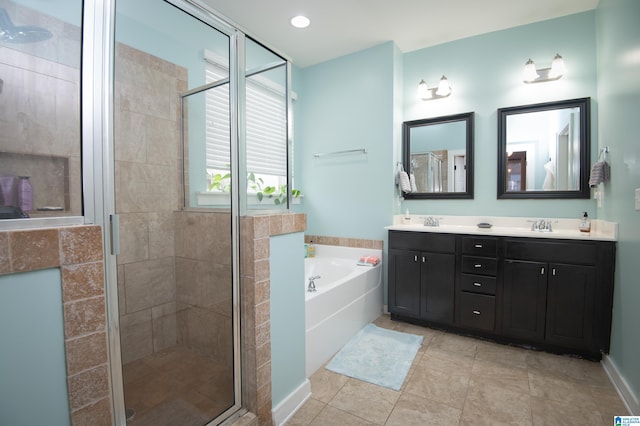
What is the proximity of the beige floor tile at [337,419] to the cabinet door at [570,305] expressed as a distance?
5.50ft

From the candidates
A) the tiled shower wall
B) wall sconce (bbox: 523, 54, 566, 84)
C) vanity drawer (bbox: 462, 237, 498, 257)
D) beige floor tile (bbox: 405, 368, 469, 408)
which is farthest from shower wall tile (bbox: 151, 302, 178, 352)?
wall sconce (bbox: 523, 54, 566, 84)

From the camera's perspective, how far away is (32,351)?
0.80 meters

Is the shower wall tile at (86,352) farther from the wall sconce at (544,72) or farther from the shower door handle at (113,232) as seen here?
the wall sconce at (544,72)

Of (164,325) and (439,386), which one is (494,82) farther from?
(164,325)

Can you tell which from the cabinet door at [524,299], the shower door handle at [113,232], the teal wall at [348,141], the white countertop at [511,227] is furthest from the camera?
the teal wall at [348,141]

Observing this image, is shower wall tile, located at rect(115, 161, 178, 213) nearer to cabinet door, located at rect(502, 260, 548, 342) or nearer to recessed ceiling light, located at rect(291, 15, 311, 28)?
recessed ceiling light, located at rect(291, 15, 311, 28)

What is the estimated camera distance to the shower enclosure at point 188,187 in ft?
4.45

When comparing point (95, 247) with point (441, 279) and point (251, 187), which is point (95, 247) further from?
point (441, 279)

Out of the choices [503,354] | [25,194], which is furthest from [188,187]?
[503,354]

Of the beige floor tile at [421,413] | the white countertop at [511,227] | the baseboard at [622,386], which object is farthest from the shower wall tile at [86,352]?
the baseboard at [622,386]

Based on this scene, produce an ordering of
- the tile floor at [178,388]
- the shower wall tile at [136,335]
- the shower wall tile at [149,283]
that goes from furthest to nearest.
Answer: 1. the shower wall tile at [149,283]
2. the tile floor at [178,388]
3. the shower wall tile at [136,335]

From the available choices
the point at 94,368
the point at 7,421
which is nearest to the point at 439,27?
the point at 94,368

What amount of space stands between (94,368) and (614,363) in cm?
287

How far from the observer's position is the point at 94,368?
2.99 feet
